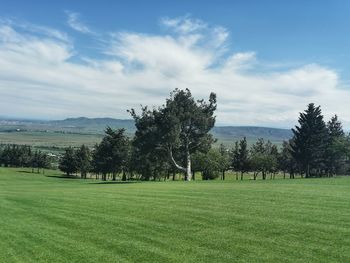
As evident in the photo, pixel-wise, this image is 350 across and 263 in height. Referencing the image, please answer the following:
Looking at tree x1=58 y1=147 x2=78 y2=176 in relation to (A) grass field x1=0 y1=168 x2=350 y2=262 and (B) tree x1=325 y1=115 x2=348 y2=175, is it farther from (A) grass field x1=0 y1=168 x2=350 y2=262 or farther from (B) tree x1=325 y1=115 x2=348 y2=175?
(A) grass field x1=0 y1=168 x2=350 y2=262

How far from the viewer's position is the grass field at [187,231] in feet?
46.4

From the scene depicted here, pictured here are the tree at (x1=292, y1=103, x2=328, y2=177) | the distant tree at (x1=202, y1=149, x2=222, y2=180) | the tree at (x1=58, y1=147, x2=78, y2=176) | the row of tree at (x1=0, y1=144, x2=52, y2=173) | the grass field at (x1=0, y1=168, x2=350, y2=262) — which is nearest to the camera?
the grass field at (x1=0, y1=168, x2=350, y2=262)

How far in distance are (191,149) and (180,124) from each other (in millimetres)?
6931

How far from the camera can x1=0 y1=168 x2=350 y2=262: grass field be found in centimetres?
1414

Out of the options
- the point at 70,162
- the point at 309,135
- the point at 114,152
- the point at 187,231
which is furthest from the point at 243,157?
Answer: the point at 187,231

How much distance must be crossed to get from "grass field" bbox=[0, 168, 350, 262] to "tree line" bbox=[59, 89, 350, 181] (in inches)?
1733

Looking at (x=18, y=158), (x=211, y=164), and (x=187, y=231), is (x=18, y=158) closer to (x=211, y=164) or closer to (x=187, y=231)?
(x=211, y=164)

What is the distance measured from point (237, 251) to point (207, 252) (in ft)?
3.25

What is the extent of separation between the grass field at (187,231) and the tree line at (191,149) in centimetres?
4402

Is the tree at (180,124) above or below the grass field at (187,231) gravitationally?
above

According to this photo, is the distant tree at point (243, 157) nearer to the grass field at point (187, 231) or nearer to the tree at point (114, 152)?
the tree at point (114, 152)

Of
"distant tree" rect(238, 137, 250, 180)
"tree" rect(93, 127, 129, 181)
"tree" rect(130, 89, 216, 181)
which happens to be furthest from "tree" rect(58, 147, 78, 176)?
"tree" rect(130, 89, 216, 181)

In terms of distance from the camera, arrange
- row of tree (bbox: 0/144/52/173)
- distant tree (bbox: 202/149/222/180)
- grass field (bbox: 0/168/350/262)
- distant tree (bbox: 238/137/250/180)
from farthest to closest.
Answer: row of tree (bbox: 0/144/52/173) → distant tree (bbox: 238/137/250/180) → distant tree (bbox: 202/149/222/180) → grass field (bbox: 0/168/350/262)

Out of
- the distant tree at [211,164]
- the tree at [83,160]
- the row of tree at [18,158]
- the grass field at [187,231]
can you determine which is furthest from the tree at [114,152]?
the grass field at [187,231]
